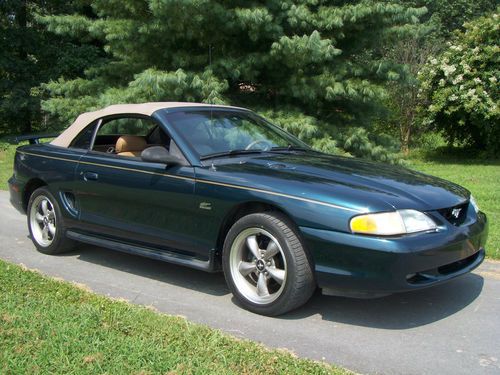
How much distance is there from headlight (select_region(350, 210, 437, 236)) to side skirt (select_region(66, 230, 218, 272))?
4.11 ft

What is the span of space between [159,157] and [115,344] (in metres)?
1.64

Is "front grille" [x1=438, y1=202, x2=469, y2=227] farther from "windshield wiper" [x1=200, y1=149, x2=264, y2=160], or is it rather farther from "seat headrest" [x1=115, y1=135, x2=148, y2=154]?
"seat headrest" [x1=115, y1=135, x2=148, y2=154]

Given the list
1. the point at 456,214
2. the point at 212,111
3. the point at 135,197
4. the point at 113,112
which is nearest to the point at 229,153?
the point at 212,111

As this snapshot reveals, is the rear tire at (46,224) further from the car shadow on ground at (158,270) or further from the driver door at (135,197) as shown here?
the driver door at (135,197)

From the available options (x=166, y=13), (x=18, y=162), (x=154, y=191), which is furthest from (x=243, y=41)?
(x=154, y=191)

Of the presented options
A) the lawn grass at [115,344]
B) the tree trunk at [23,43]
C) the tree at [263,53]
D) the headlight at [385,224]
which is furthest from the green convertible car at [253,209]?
the tree trunk at [23,43]

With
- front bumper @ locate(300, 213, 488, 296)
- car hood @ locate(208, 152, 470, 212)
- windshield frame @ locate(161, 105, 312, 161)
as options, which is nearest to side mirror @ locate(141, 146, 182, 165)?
windshield frame @ locate(161, 105, 312, 161)

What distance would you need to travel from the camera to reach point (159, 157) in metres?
4.64

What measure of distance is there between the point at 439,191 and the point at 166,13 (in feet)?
25.9

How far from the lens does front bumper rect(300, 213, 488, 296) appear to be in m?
3.76

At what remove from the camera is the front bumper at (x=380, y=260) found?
12.3 ft

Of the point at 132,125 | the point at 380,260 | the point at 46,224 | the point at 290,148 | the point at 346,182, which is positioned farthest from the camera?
the point at 132,125

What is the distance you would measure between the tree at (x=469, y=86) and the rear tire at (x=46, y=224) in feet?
47.0

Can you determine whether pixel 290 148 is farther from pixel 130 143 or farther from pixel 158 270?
pixel 158 270
